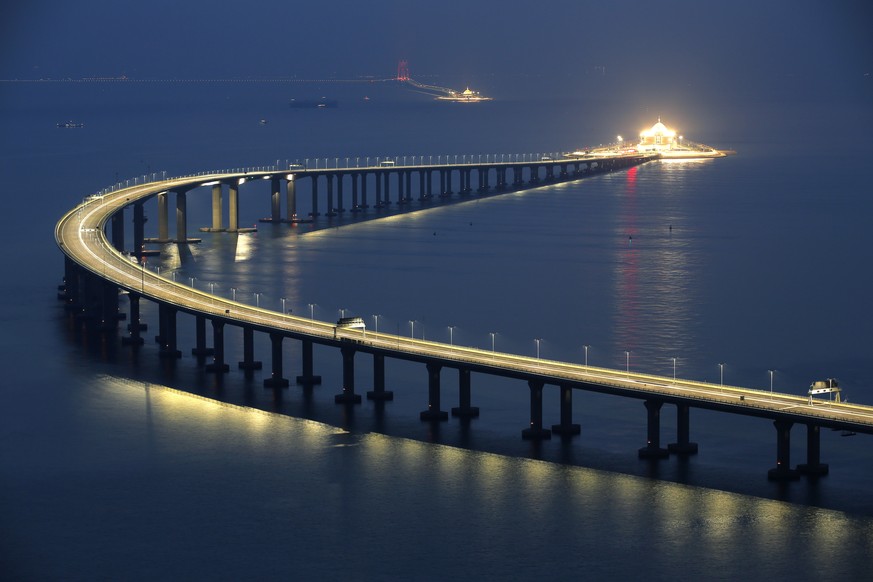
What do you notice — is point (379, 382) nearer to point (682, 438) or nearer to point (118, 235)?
point (682, 438)

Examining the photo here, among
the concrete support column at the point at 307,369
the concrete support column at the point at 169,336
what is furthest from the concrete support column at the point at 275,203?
the concrete support column at the point at 307,369

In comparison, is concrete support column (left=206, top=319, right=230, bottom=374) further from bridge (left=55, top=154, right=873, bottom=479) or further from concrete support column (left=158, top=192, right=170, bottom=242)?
concrete support column (left=158, top=192, right=170, bottom=242)

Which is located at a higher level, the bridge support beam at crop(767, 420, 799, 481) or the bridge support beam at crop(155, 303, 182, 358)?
the bridge support beam at crop(155, 303, 182, 358)

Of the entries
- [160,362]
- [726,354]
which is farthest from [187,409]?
[726,354]

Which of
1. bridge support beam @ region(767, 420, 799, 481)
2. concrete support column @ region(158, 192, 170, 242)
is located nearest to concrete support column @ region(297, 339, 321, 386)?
bridge support beam @ region(767, 420, 799, 481)

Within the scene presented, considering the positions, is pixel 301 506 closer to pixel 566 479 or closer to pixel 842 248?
pixel 566 479

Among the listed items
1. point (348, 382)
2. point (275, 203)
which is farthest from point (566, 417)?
point (275, 203)

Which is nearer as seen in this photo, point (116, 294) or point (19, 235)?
point (116, 294)

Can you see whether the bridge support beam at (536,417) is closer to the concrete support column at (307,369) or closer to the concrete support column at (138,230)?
the concrete support column at (307,369)
